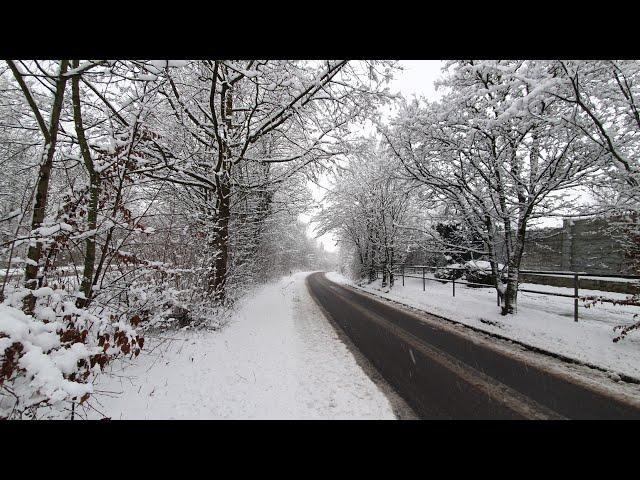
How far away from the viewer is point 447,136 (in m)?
7.58

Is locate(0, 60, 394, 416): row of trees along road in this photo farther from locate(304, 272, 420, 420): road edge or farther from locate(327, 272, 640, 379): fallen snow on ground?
locate(327, 272, 640, 379): fallen snow on ground

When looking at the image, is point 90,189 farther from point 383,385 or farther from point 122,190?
point 383,385

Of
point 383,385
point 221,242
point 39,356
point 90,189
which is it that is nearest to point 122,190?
point 90,189

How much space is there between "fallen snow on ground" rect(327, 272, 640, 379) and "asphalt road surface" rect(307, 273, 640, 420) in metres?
1.16

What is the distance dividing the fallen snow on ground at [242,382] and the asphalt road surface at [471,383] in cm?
56

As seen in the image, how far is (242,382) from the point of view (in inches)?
153

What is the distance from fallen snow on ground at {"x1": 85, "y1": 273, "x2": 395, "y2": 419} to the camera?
311 cm

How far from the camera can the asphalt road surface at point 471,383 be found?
10.4 feet

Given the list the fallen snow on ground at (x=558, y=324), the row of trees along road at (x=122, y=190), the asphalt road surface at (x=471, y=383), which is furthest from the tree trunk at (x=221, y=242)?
the fallen snow on ground at (x=558, y=324)

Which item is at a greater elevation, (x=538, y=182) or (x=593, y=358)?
(x=538, y=182)

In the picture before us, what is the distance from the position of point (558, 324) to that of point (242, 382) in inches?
272
